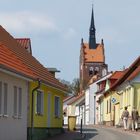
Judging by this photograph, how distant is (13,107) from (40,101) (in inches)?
258

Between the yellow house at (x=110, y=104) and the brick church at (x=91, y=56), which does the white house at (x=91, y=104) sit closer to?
the yellow house at (x=110, y=104)

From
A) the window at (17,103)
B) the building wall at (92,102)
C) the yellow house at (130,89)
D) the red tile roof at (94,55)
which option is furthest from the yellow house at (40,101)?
the red tile roof at (94,55)

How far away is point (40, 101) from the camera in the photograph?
31.0m

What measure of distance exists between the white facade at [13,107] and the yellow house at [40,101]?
2.19 ft

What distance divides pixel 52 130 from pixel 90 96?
216 ft

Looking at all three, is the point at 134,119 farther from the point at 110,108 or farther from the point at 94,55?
the point at 94,55

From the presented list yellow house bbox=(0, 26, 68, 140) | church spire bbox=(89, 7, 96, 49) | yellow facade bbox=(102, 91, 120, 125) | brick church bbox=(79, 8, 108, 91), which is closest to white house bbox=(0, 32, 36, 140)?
yellow house bbox=(0, 26, 68, 140)

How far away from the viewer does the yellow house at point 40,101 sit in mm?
27891

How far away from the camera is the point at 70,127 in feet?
141

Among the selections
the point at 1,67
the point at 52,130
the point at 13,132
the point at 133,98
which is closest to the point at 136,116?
the point at 133,98

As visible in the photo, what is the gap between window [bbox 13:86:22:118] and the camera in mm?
24734

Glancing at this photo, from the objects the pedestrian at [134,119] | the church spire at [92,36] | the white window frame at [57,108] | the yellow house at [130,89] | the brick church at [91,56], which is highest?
the church spire at [92,36]

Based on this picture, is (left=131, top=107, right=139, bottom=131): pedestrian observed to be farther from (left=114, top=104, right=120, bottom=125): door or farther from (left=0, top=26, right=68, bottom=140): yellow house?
(left=114, top=104, right=120, bottom=125): door

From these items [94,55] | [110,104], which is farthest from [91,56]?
[110,104]
